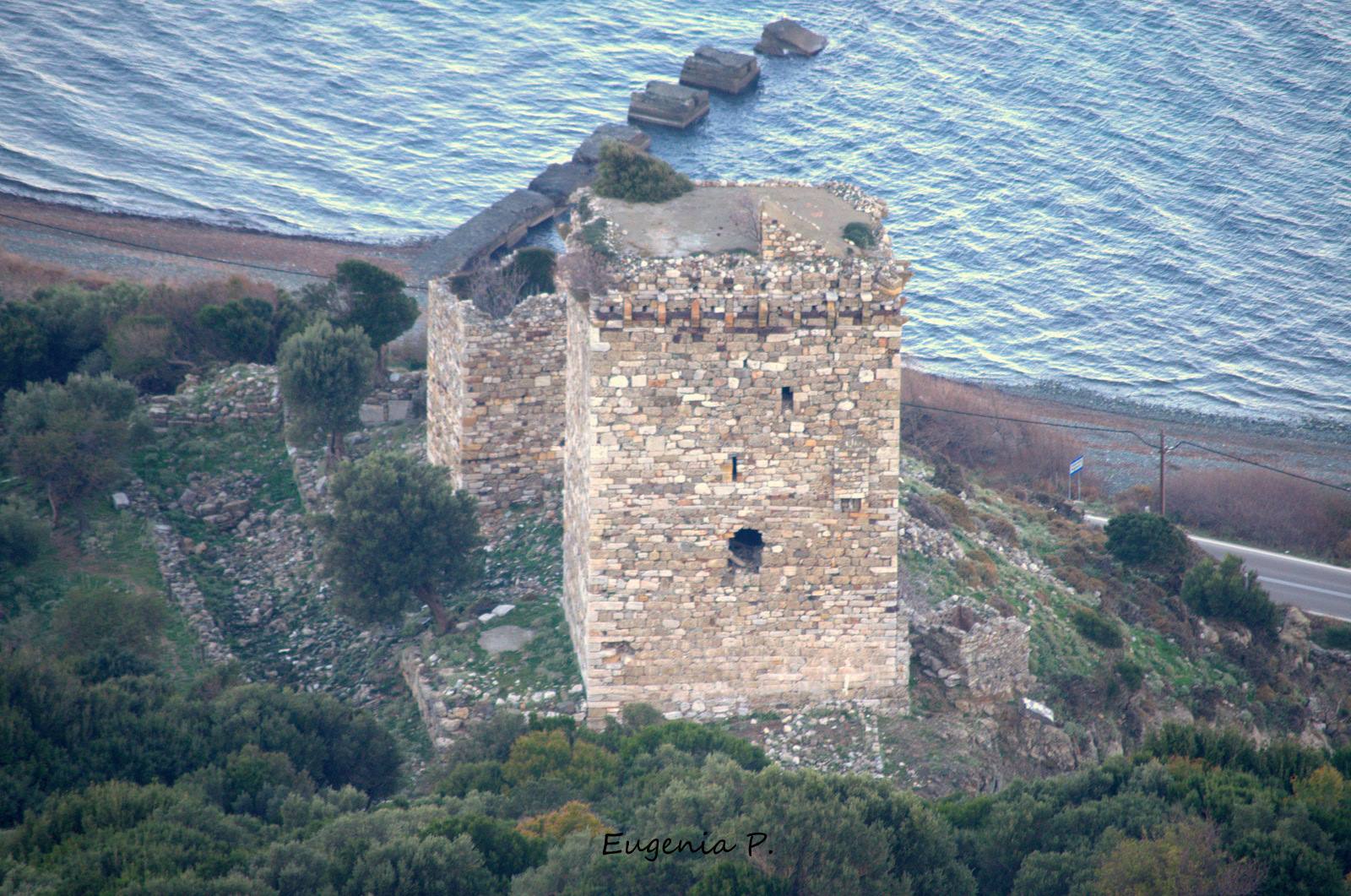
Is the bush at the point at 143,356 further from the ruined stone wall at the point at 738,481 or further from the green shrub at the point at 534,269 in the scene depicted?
the ruined stone wall at the point at 738,481

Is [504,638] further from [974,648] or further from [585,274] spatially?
[974,648]

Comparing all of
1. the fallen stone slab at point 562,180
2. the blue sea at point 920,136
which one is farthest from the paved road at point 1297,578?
the fallen stone slab at point 562,180

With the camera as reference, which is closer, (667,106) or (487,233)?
(487,233)

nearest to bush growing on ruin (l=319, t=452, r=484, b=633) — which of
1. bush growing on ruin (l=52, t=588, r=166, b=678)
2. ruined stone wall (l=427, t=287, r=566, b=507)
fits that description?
ruined stone wall (l=427, t=287, r=566, b=507)

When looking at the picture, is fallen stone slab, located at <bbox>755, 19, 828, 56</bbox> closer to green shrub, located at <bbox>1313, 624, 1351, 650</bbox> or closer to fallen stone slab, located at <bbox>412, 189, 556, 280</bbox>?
fallen stone slab, located at <bbox>412, 189, 556, 280</bbox>

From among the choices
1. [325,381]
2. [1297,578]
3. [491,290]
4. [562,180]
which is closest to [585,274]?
[491,290]

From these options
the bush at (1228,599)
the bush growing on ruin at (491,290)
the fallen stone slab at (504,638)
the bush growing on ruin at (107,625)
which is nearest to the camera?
the fallen stone slab at (504,638)

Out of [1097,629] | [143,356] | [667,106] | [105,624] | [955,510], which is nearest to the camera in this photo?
[105,624]
